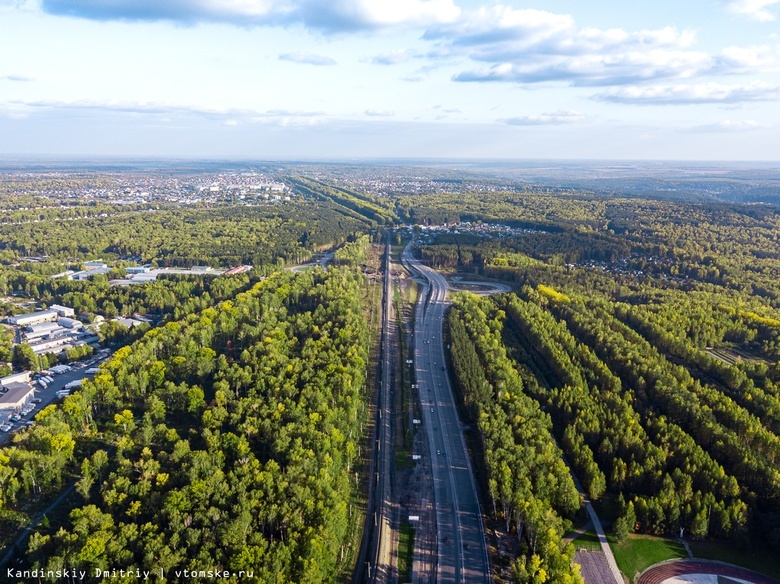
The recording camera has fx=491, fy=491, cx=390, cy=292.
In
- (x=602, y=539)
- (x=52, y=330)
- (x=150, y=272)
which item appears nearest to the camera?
(x=602, y=539)

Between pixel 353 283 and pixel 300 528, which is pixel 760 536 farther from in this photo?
pixel 353 283

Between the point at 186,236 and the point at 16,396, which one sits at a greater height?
the point at 186,236

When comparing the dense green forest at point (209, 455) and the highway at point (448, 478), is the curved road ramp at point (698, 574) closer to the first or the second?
the highway at point (448, 478)

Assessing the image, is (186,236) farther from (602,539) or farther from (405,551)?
(602,539)

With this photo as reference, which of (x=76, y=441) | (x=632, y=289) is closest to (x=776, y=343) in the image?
(x=632, y=289)

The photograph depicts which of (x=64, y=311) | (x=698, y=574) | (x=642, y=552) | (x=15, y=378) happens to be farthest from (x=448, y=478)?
(x=64, y=311)

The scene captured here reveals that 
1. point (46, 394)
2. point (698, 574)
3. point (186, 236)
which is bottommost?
point (698, 574)
